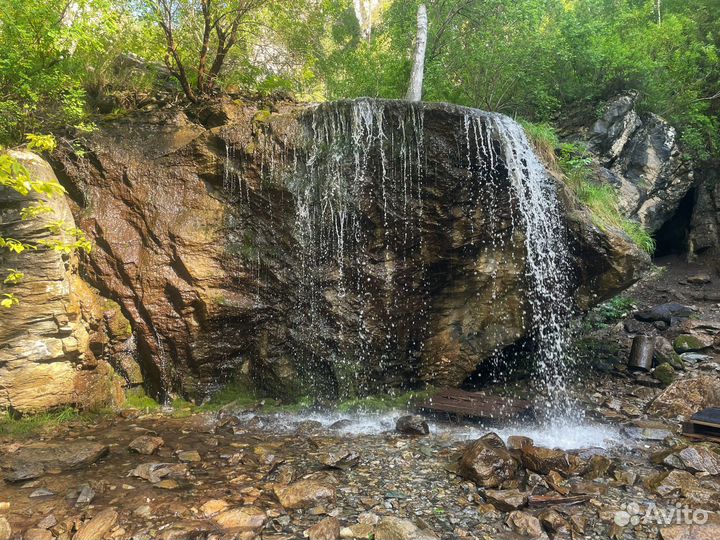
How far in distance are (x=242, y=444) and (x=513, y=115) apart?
1173cm

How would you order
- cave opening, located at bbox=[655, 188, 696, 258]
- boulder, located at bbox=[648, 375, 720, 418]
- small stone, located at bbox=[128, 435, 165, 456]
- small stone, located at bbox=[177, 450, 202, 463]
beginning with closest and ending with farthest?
small stone, located at bbox=[177, 450, 202, 463]
small stone, located at bbox=[128, 435, 165, 456]
boulder, located at bbox=[648, 375, 720, 418]
cave opening, located at bbox=[655, 188, 696, 258]

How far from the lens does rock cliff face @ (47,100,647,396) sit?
714 cm

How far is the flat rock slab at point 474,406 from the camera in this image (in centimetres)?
670

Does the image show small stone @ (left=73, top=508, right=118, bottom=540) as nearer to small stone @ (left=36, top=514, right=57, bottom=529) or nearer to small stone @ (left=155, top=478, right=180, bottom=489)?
small stone @ (left=36, top=514, right=57, bottom=529)

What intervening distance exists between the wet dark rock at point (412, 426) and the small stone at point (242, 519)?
280cm

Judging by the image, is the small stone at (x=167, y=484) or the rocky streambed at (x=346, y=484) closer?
the rocky streambed at (x=346, y=484)

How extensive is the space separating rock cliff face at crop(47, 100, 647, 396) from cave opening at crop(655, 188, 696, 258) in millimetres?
9818

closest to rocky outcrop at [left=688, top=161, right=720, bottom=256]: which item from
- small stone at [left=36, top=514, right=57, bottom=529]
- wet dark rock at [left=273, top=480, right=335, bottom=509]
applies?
wet dark rock at [left=273, top=480, right=335, bottom=509]

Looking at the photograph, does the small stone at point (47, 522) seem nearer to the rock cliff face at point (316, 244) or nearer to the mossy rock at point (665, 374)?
the rock cliff face at point (316, 244)

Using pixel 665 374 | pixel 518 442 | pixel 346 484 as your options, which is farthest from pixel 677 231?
pixel 346 484

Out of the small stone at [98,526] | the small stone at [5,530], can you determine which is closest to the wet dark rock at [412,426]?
the small stone at [98,526]

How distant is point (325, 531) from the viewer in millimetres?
3508

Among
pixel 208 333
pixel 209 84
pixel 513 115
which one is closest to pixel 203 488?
pixel 208 333

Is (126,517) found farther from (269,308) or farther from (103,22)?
(103,22)
